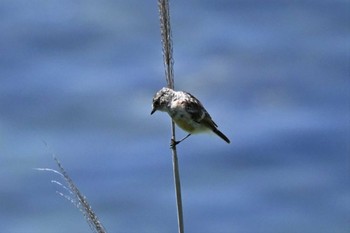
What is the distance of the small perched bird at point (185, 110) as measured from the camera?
5.67 ft

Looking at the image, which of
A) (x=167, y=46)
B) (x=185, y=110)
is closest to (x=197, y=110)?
(x=185, y=110)

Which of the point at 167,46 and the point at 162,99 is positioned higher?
the point at 162,99

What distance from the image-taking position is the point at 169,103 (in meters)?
1.77

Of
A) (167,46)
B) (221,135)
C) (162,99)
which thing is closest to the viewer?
(167,46)

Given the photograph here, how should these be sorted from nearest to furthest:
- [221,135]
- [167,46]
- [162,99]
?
[167,46]
[162,99]
[221,135]

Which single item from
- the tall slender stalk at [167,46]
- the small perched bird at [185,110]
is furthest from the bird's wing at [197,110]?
the tall slender stalk at [167,46]

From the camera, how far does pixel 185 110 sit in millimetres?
1812

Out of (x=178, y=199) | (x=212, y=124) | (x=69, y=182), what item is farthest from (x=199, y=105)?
(x=69, y=182)

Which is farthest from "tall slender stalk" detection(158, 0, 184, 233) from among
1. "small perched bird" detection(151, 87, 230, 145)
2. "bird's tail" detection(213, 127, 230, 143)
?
"bird's tail" detection(213, 127, 230, 143)

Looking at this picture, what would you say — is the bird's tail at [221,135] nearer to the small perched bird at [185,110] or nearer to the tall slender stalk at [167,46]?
the small perched bird at [185,110]

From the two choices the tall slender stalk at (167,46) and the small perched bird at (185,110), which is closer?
the tall slender stalk at (167,46)

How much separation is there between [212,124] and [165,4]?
68cm

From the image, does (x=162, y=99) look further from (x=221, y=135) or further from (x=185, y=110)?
(x=221, y=135)

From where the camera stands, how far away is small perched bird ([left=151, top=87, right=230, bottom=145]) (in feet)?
5.67
